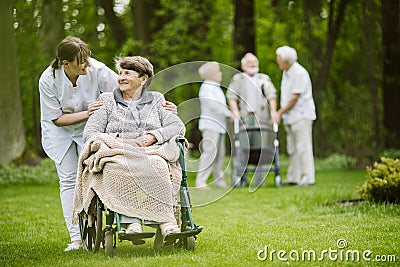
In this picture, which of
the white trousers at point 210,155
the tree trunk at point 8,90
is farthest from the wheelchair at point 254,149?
the tree trunk at point 8,90

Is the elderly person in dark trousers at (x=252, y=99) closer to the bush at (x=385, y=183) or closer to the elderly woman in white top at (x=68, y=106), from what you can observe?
the bush at (x=385, y=183)

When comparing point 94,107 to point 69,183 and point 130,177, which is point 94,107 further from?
point 69,183

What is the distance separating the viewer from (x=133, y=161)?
541 centimetres

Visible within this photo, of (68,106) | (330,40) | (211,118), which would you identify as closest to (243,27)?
(330,40)

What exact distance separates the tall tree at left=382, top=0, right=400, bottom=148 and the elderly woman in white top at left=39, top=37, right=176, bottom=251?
30.5 feet

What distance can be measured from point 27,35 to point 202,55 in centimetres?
425

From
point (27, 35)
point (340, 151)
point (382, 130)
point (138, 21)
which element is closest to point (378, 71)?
point (382, 130)

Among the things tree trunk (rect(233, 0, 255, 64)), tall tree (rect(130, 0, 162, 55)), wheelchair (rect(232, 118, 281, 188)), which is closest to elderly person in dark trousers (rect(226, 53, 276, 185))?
wheelchair (rect(232, 118, 281, 188))

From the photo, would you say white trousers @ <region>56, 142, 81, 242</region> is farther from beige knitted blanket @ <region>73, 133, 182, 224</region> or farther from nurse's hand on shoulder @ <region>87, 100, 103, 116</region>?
beige knitted blanket @ <region>73, 133, 182, 224</region>

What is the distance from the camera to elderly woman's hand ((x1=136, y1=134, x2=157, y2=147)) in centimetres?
554

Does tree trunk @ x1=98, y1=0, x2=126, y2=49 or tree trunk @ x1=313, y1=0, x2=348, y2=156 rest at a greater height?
tree trunk @ x1=98, y1=0, x2=126, y2=49

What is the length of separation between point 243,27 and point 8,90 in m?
6.19

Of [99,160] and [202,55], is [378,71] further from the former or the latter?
[99,160]

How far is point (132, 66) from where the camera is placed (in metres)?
5.69
